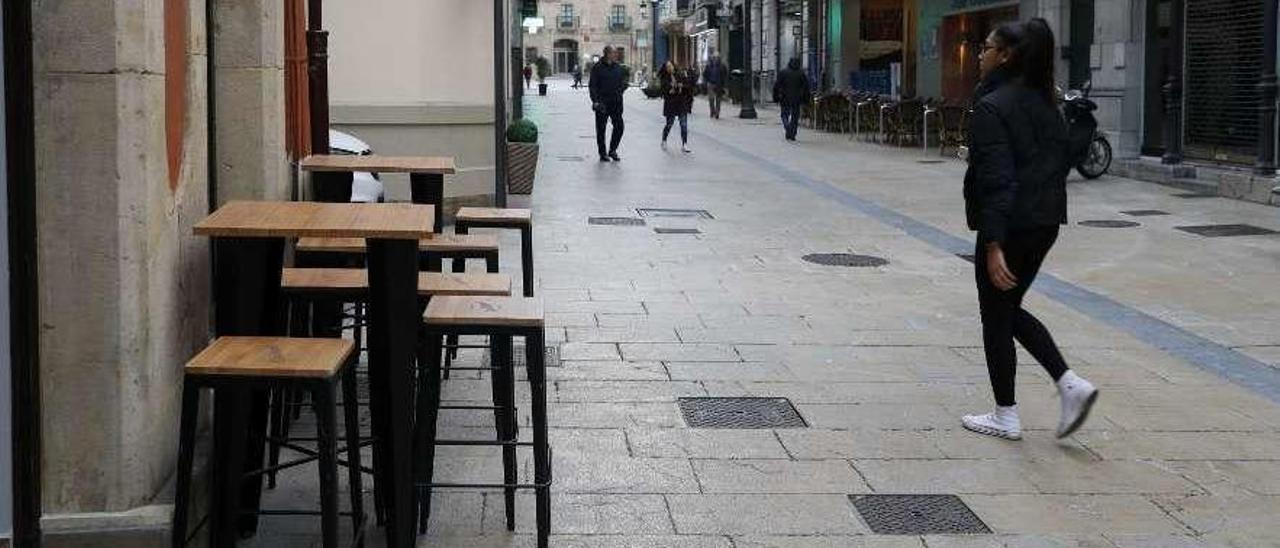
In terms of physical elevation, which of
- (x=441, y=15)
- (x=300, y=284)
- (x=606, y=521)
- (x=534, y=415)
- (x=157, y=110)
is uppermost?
(x=441, y=15)

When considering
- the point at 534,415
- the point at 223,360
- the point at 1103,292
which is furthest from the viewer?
the point at 1103,292

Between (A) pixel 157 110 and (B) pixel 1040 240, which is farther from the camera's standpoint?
(B) pixel 1040 240

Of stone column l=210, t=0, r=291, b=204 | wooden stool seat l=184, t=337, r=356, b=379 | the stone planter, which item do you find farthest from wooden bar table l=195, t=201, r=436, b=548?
the stone planter

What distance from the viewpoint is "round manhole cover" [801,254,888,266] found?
38.9 ft

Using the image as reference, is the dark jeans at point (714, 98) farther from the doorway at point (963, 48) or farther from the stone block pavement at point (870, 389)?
the stone block pavement at point (870, 389)

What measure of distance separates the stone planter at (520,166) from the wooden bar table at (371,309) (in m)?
11.4

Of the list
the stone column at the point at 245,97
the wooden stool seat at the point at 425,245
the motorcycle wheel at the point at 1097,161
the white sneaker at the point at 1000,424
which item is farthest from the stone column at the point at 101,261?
the motorcycle wheel at the point at 1097,161

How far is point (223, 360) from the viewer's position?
13.7ft

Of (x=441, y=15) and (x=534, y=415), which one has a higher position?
(x=441, y=15)

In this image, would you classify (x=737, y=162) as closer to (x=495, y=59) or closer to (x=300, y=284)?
(x=495, y=59)

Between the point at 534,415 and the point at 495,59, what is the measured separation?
9.78 metres

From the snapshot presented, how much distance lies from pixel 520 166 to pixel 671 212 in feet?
5.91

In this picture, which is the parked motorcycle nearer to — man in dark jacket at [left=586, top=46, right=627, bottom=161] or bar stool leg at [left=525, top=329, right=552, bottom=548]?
man in dark jacket at [left=586, top=46, right=627, bottom=161]

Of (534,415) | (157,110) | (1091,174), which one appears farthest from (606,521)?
(1091,174)
